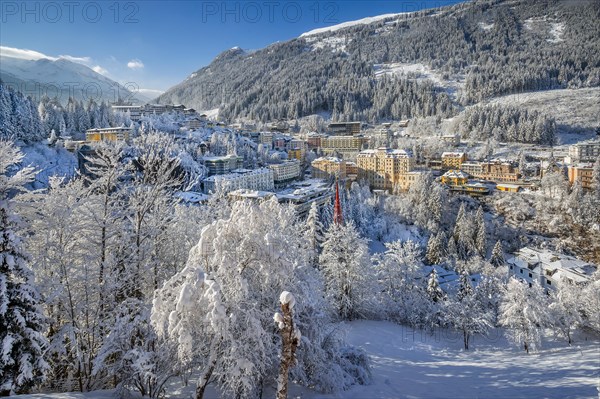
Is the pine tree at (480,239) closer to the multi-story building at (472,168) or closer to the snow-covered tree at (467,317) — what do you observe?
the multi-story building at (472,168)

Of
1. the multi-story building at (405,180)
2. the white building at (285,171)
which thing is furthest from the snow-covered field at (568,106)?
the white building at (285,171)

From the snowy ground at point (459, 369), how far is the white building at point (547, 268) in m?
14.7

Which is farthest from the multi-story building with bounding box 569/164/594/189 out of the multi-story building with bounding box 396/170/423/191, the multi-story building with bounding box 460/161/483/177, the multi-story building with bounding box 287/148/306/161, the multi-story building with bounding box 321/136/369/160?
the multi-story building with bounding box 287/148/306/161

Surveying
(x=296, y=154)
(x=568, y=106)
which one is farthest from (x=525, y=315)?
(x=568, y=106)

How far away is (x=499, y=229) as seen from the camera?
53.3 m

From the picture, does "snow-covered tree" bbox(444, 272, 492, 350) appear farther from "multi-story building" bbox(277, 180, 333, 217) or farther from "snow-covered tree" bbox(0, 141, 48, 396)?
"multi-story building" bbox(277, 180, 333, 217)

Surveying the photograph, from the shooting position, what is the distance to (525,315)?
18906 millimetres

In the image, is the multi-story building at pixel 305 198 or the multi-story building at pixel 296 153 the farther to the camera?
the multi-story building at pixel 296 153

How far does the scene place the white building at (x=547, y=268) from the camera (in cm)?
3294

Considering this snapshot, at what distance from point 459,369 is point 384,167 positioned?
59.1 meters

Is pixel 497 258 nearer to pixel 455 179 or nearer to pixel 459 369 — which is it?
pixel 455 179

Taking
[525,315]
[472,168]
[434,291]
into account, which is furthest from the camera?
[472,168]

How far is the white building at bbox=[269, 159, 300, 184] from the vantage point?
70.9 m

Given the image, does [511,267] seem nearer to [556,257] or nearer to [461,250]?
[556,257]
